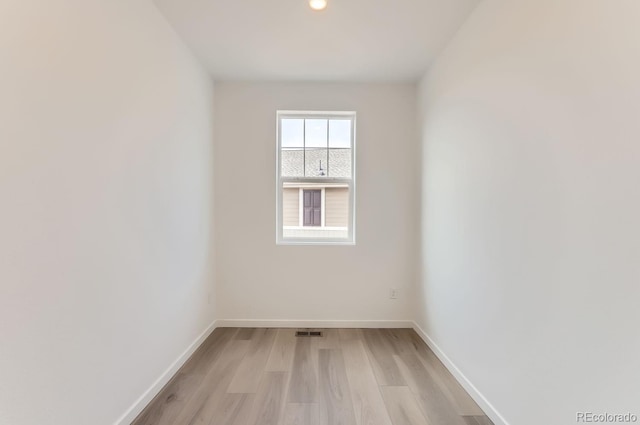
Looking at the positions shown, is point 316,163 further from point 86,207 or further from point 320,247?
point 86,207

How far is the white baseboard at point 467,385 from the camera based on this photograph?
69.9 inches

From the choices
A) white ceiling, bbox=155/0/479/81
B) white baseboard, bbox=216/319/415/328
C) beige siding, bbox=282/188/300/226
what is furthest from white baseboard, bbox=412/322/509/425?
white ceiling, bbox=155/0/479/81

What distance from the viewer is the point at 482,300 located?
6.36 feet

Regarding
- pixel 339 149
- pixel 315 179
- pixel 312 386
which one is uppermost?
pixel 339 149

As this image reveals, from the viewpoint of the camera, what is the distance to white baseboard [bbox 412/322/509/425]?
177 cm

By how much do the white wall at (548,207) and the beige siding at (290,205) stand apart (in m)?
1.69

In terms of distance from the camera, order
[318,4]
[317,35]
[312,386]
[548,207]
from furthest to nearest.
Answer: [317,35]
[312,386]
[318,4]
[548,207]

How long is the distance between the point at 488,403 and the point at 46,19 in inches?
116

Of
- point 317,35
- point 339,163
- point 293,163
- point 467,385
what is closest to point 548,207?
point 467,385

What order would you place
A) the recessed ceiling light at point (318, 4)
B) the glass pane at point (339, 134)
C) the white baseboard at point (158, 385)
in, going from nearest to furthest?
the white baseboard at point (158, 385) < the recessed ceiling light at point (318, 4) < the glass pane at point (339, 134)

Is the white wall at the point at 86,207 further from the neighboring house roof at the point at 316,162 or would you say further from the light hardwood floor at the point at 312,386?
the neighboring house roof at the point at 316,162

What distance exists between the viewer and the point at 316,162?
3.44m

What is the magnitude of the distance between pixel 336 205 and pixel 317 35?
1691mm

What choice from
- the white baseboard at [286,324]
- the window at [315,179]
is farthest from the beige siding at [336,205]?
the white baseboard at [286,324]
